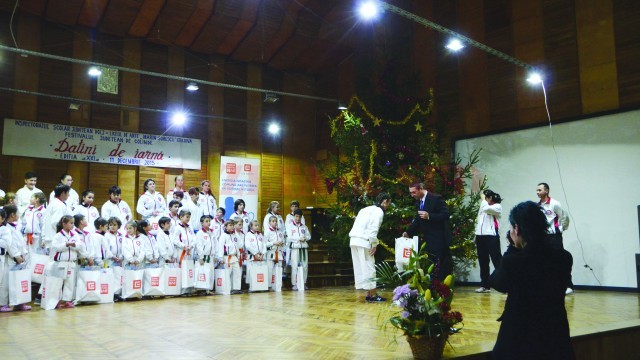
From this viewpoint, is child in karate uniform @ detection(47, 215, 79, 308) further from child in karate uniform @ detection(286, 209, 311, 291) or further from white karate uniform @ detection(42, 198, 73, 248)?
child in karate uniform @ detection(286, 209, 311, 291)

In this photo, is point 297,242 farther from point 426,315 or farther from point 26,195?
point 426,315

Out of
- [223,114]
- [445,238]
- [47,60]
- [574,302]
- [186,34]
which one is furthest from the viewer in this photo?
[223,114]

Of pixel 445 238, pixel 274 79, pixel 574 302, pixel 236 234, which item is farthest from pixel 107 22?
pixel 574 302

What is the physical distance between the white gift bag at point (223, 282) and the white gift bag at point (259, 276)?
1.32ft

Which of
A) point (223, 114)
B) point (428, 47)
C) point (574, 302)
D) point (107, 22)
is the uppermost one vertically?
point (107, 22)

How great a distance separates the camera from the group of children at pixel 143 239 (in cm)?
630

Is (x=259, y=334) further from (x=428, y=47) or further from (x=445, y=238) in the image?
(x=428, y=47)

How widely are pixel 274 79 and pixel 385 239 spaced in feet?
20.9

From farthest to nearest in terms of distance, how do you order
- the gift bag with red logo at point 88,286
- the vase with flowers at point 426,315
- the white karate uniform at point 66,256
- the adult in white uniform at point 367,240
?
the gift bag with red logo at point 88,286
the white karate uniform at point 66,256
the adult in white uniform at point 367,240
the vase with flowers at point 426,315

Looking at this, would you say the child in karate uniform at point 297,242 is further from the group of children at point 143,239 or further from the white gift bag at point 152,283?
the white gift bag at point 152,283

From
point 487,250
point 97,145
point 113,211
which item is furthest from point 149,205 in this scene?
point 487,250

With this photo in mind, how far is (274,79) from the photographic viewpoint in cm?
1299

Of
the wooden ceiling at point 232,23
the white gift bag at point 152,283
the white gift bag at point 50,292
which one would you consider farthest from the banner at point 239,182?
the white gift bag at point 50,292

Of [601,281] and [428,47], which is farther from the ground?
[428,47]
